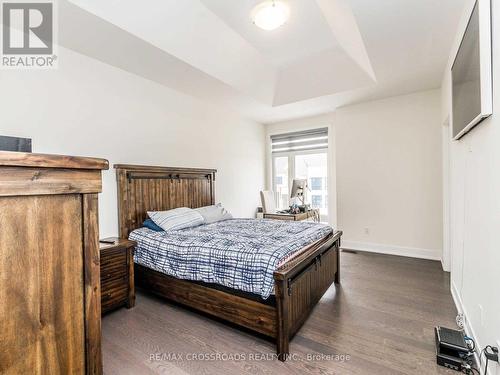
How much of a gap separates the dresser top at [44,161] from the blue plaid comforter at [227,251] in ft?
4.45

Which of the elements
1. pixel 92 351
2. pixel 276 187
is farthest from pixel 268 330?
pixel 276 187

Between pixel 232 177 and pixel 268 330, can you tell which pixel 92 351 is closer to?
pixel 268 330

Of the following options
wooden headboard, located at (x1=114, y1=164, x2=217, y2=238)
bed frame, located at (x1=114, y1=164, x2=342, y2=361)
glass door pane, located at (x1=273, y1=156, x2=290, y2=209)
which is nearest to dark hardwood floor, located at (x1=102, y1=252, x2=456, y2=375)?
bed frame, located at (x1=114, y1=164, x2=342, y2=361)

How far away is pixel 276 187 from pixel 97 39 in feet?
14.0

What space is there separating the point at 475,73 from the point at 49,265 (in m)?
2.46

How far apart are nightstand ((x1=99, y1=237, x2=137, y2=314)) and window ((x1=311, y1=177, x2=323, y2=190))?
380 centimetres

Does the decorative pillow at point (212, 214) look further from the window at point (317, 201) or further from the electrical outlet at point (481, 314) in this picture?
the electrical outlet at point (481, 314)

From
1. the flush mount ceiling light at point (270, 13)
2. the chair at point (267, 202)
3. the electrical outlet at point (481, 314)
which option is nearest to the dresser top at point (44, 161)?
the flush mount ceiling light at point (270, 13)

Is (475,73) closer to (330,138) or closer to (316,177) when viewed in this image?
(330,138)

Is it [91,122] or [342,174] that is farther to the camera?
[342,174]

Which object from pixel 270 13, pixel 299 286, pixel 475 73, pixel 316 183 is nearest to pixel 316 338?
pixel 299 286

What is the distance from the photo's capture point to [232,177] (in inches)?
191

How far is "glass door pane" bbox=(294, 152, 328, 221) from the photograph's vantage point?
17.2 feet

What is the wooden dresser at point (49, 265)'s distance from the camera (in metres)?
0.67
